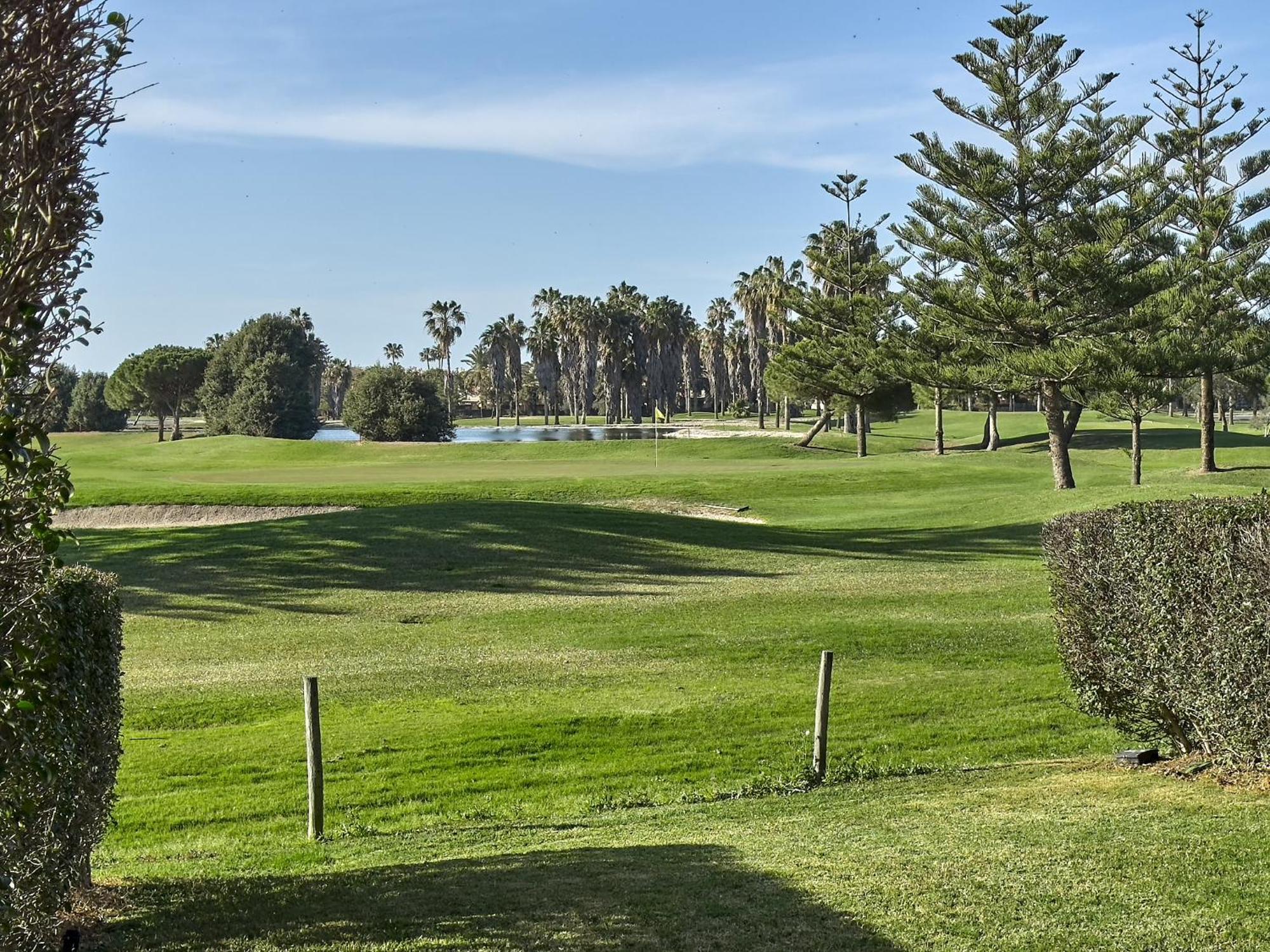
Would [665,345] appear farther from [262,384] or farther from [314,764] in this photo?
[314,764]

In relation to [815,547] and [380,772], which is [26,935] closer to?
[380,772]

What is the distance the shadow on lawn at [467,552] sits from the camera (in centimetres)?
2230

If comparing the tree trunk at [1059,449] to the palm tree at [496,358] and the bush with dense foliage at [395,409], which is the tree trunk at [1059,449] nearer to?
the bush with dense foliage at [395,409]

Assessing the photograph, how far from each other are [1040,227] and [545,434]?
62.5 m

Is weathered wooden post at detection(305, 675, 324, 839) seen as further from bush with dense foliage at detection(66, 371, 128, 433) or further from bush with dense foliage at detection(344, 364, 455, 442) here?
bush with dense foliage at detection(66, 371, 128, 433)

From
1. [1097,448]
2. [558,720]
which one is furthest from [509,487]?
[1097,448]

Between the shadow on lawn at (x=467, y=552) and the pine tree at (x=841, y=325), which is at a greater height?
the pine tree at (x=841, y=325)

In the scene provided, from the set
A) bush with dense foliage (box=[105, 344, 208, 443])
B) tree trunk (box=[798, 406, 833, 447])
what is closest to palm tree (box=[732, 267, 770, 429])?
tree trunk (box=[798, 406, 833, 447])

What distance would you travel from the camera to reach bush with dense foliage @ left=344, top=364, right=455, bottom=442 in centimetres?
8231

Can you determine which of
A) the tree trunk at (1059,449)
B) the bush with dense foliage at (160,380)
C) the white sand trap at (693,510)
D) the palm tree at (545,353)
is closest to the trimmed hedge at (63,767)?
the white sand trap at (693,510)

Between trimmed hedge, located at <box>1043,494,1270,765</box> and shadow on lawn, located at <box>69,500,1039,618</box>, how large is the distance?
1283 cm

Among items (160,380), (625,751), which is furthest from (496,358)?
(625,751)

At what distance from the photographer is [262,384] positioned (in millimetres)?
89312

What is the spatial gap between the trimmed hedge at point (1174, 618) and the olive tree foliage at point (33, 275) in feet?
21.6
